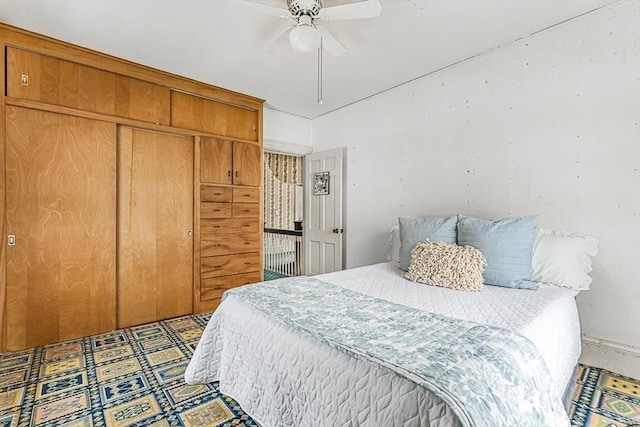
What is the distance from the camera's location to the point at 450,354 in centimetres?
100

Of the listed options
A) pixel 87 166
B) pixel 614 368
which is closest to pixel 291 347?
pixel 614 368

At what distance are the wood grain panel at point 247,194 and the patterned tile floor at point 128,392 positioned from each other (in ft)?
5.34

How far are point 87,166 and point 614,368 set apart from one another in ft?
13.7

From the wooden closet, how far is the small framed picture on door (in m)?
1.05

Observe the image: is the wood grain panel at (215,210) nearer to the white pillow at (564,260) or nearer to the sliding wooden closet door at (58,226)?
the sliding wooden closet door at (58,226)

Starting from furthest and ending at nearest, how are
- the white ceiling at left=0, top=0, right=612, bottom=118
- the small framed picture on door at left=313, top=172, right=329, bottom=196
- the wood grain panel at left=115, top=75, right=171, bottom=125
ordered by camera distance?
the small framed picture on door at left=313, top=172, right=329, bottom=196, the wood grain panel at left=115, top=75, right=171, bottom=125, the white ceiling at left=0, top=0, right=612, bottom=118

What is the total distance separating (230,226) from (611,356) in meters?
3.35

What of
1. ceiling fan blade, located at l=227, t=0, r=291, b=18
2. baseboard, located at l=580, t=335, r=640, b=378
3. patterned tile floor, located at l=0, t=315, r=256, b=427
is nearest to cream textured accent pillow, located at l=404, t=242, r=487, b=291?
baseboard, located at l=580, t=335, r=640, b=378

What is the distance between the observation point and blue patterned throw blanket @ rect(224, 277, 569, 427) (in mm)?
850

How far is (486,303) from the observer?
1.60m

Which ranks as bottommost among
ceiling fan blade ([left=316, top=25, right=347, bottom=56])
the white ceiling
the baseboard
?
the baseboard

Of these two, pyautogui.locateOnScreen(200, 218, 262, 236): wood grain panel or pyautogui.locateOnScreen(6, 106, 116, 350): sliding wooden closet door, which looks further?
pyautogui.locateOnScreen(200, 218, 262, 236): wood grain panel

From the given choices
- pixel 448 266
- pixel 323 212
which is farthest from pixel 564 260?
pixel 323 212

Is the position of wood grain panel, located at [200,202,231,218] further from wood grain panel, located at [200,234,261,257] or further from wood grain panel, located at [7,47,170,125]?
wood grain panel, located at [7,47,170,125]
